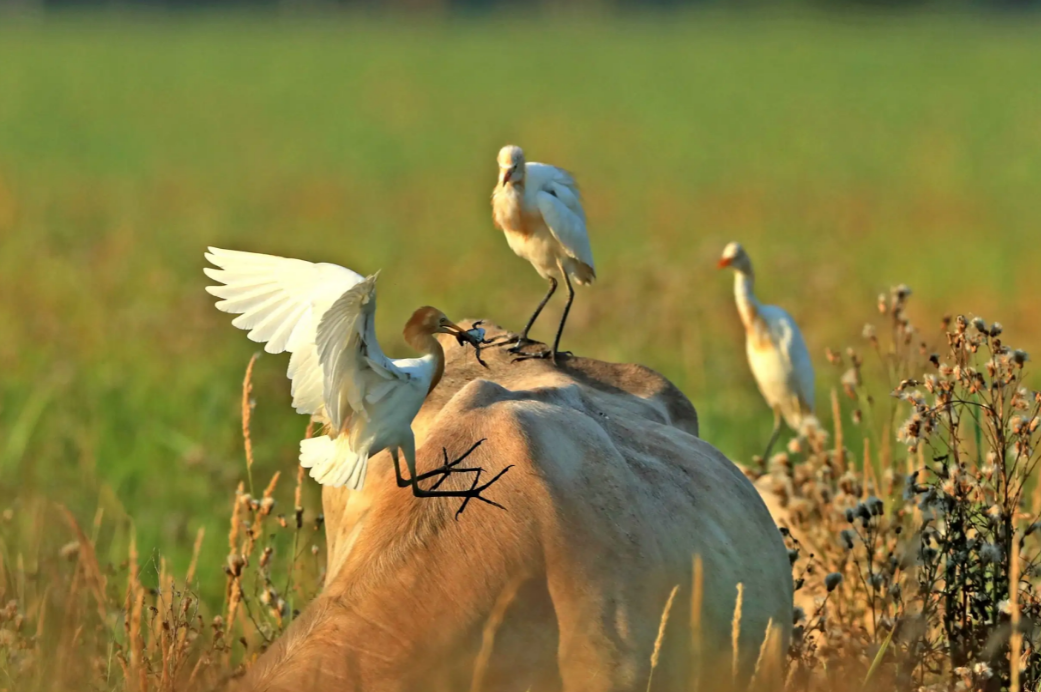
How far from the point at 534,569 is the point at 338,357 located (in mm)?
732

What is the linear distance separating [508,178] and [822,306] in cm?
774

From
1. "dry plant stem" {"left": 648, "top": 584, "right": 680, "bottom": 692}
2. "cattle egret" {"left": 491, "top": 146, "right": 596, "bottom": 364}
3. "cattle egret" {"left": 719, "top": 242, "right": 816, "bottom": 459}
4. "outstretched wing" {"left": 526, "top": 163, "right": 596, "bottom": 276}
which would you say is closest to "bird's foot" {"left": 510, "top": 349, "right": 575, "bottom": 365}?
"cattle egret" {"left": 491, "top": 146, "right": 596, "bottom": 364}

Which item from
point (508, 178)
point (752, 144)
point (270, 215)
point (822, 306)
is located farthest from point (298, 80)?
point (508, 178)

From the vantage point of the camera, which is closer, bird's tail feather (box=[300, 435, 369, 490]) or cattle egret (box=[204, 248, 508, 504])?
cattle egret (box=[204, 248, 508, 504])

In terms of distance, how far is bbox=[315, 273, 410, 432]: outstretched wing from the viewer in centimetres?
313

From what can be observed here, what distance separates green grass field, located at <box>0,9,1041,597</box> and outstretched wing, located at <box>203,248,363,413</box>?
10.7 ft

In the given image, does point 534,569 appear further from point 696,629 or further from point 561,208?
point 561,208

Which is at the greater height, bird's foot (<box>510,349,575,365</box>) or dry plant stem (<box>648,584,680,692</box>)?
bird's foot (<box>510,349,575,365</box>)

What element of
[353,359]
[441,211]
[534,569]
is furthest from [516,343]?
[441,211]

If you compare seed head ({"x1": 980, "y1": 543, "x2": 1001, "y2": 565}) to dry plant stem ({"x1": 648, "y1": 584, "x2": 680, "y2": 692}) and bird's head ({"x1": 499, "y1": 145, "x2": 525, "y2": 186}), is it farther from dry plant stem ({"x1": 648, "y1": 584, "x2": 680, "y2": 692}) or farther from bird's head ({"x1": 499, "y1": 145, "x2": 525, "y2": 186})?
bird's head ({"x1": 499, "y1": 145, "x2": 525, "y2": 186})

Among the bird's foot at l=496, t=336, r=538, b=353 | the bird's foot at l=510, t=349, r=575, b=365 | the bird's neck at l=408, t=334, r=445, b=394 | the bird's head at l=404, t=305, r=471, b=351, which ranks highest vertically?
the bird's head at l=404, t=305, r=471, b=351

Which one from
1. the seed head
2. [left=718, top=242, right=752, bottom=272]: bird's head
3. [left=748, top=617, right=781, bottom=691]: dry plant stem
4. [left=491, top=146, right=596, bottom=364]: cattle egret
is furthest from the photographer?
[left=718, top=242, right=752, bottom=272]: bird's head

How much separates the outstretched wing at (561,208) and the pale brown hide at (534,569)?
1.08 meters

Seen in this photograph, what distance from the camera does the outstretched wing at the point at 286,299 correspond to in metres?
3.44
